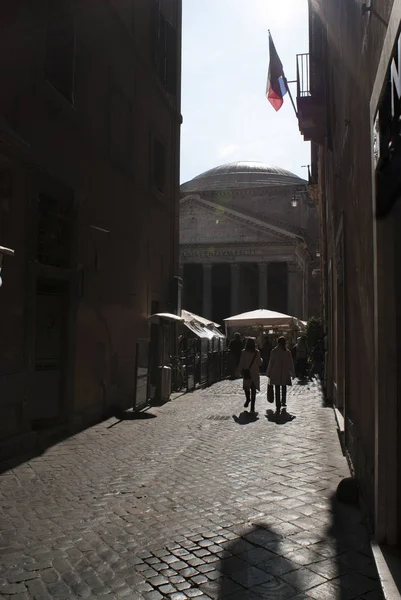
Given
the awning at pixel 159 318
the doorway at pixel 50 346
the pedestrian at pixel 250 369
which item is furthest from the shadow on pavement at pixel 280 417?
the doorway at pixel 50 346

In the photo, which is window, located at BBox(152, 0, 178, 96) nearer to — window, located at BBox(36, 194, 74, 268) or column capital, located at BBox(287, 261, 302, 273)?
window, located at BBox(36, 194, 74, 268)

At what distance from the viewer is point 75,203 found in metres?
8.91

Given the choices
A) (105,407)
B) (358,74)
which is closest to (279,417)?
(105,407)

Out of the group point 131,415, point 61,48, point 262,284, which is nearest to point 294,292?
point 262,284

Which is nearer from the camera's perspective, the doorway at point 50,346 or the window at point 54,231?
the window at point 54,231

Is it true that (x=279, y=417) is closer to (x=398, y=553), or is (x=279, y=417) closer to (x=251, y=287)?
(x=398, y=553)

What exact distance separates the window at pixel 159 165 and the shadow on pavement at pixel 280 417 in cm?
600

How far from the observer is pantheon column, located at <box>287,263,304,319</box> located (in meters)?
43.6

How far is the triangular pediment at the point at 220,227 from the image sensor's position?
4403 cm

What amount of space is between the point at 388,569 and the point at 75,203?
7029 millimetres

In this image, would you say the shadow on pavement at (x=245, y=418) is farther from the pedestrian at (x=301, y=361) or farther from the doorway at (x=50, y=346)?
the pedestrian at (x=301, y=361)

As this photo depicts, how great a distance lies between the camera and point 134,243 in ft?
39.2

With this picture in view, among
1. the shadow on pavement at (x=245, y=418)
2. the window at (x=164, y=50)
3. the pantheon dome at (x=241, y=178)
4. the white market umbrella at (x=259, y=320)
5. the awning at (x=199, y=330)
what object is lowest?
the shadow on pavement at (x=245, y=418)

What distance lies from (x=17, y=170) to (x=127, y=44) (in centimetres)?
539
